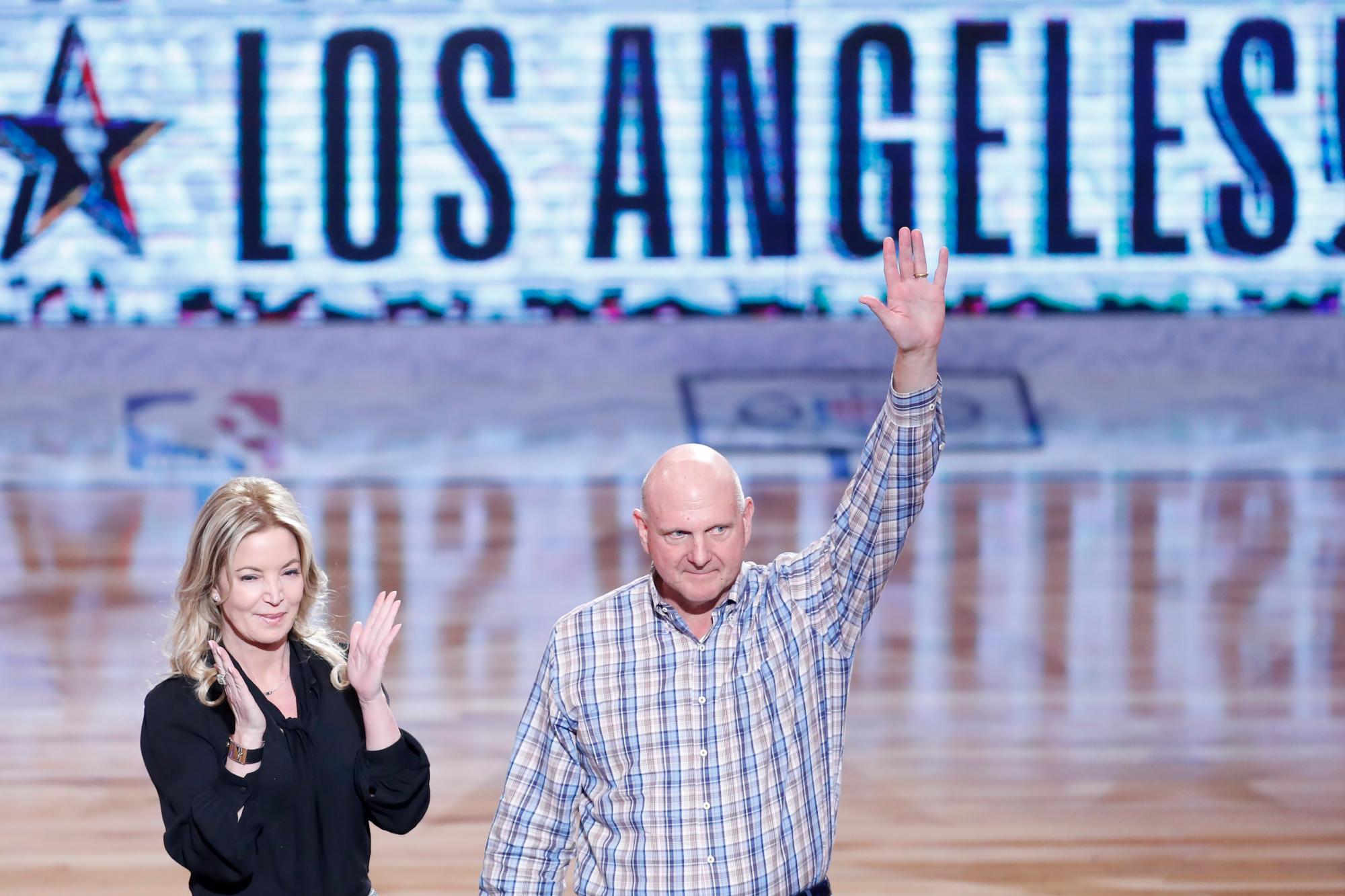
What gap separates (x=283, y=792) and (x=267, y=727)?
8 centimetres

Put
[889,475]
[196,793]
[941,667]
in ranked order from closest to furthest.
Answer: [196,793] → [889,475] → [941,667]

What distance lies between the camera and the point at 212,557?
2.24m

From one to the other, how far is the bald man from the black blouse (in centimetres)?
17

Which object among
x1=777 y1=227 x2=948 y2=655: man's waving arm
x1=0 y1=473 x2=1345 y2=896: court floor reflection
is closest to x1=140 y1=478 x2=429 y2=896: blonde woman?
x1=777 y1=227 x2=948 y2=655: man's waving arm

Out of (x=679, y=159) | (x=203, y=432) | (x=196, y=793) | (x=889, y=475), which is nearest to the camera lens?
(x=196, y=793)

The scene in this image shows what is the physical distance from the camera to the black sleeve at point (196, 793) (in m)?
2.14

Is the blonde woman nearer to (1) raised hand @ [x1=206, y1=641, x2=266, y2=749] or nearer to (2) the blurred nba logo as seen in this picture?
(1) raised hand @ [x1=206, y1=641, x2=266, y2=749]

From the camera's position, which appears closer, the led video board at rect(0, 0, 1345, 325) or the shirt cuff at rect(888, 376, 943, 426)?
the shirt cuff at rect(888, 376, 943, 426)

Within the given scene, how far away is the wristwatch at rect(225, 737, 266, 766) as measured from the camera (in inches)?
86.1

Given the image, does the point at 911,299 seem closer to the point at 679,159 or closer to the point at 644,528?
the point at 644,528

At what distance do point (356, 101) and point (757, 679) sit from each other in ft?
28.9

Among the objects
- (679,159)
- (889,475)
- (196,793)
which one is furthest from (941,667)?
(679,159)

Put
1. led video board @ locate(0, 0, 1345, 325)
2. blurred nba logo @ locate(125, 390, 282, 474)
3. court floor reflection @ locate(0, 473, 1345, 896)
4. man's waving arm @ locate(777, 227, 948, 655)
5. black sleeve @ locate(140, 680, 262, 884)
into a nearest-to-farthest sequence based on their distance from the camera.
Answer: black sleeve @ locate(140, 680, 262, 884) < man's waving arm @ locate(777, 227, 948, 655) < court floor reflection @ locate(0, 473, 1345, 896) < blurred nba logo @ locate(125, 390, 282, 474) < led video board @ locate(0, 0, 1345, 325)

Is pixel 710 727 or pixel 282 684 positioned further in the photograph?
pixel 282 684
